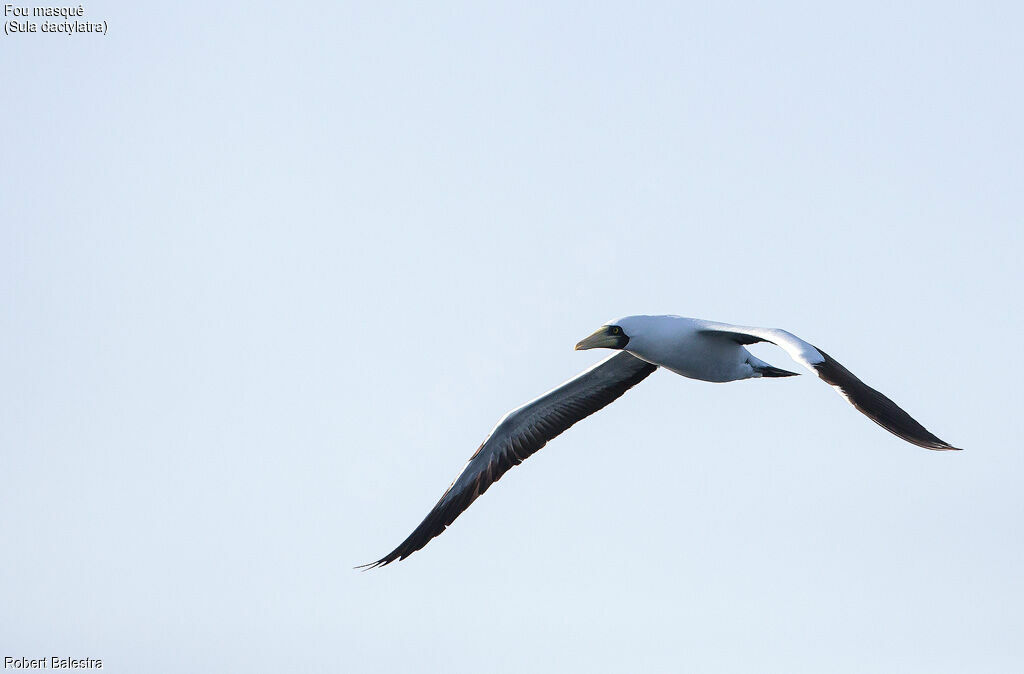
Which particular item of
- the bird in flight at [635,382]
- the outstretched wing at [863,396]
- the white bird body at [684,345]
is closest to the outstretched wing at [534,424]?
the bird in flight at [635,382]

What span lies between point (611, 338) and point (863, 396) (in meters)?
4.51

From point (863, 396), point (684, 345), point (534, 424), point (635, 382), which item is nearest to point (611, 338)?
point (684, 345)

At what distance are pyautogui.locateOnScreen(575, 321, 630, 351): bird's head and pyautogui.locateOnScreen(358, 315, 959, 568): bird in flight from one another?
0.01 meters

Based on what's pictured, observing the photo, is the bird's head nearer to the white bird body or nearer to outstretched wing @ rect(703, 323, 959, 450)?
the white bird body

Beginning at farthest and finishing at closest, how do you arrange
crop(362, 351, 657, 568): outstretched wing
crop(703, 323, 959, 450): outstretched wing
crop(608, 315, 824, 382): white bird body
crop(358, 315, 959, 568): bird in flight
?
crop(362, 351, 657, 568): outstretched wing, crop(608, 315, 824, 382): white bird body, crop(358, 315, 959, 568): bird in flight, crop(703, 323, 959, 450): outstretched wing

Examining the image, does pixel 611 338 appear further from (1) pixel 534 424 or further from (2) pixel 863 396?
(2) pixel 863 396

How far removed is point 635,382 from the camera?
19.8 meters

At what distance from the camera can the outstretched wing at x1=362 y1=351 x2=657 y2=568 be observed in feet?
63.3

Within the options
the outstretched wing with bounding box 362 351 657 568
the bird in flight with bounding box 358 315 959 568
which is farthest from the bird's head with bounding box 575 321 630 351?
the outstretched wing with bounding box 362 351 657 568

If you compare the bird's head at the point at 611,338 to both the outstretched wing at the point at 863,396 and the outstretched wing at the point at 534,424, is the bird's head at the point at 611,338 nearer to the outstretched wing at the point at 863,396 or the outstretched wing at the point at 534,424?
the outstretched wing at the point at 534,424

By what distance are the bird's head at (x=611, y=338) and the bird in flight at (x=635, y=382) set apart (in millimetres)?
14

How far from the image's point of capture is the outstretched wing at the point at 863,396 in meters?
13.1

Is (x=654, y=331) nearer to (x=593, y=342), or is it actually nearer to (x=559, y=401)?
(x=593, y=342)

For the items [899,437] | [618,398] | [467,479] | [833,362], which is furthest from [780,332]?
[467,479]
